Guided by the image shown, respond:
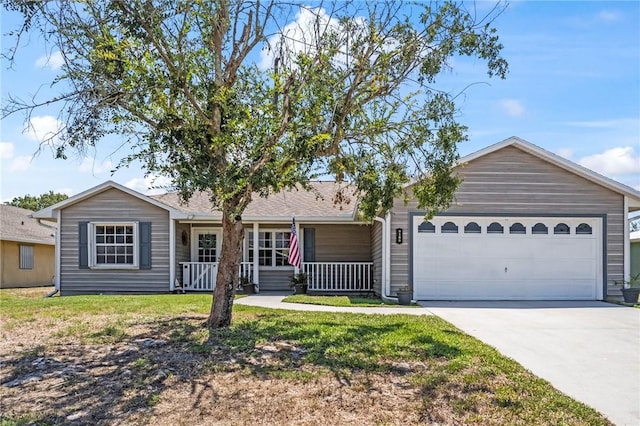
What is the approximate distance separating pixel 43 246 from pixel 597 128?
2353 cm

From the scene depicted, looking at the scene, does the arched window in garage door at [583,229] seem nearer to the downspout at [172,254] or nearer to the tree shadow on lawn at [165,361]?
the tree shadow on lawn at [165,361]

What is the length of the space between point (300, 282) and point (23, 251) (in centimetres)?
1386

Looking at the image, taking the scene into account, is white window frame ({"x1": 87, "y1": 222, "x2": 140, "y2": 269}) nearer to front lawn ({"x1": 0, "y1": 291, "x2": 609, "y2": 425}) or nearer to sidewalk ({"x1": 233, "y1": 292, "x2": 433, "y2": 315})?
sidewalk ({"x1": 233, "y1": 292, "x2": 433, "y2": 315})

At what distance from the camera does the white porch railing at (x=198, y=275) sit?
16938mm

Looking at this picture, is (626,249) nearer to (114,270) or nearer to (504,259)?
(504,259)

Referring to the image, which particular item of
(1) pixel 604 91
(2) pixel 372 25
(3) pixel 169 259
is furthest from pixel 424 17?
(3) pixel 169 259

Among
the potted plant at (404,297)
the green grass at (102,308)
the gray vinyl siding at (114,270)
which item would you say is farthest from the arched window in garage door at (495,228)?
the gray vinyl siding at (114,270)

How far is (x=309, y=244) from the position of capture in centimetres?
1773

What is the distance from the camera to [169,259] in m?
16.5

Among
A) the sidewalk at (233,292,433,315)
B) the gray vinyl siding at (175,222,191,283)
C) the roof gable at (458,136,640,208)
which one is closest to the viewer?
the sidewalk at (233,292,433,315)

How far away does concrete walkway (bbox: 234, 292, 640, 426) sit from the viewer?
5629 millimetres

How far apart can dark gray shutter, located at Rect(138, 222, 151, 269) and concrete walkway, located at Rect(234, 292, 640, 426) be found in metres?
4.17

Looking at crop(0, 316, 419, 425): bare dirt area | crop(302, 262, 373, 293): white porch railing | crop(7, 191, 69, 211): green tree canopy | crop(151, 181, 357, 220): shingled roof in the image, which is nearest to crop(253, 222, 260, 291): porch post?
crop(151, 181, 357, 220): shingled roof

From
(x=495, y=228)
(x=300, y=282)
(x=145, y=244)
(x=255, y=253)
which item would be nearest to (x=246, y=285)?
(x=255, y=253)
